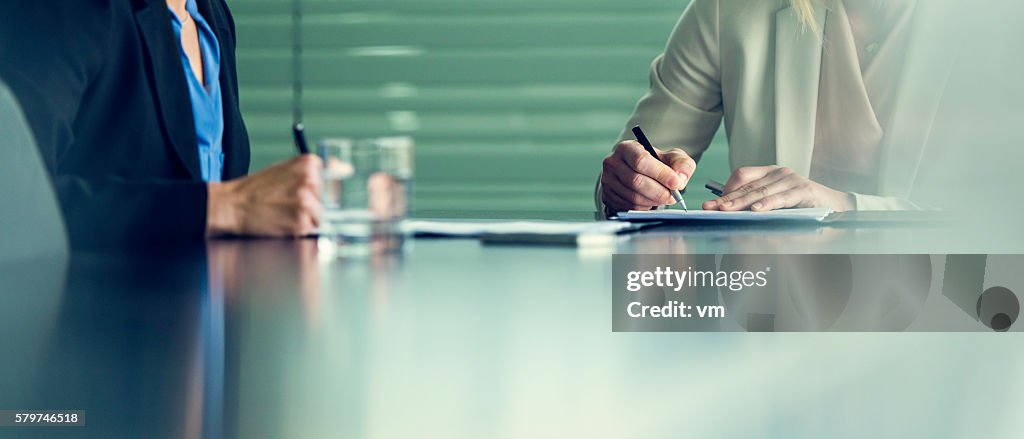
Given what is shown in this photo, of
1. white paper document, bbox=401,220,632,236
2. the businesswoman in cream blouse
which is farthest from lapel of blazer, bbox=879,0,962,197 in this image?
white paper document, bbox=401,220,632,236

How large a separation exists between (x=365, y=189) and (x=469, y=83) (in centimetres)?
182

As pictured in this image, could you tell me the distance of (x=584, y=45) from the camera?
2709 millimetres

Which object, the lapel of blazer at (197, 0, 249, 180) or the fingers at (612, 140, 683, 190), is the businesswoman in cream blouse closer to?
the fingers at (612, 140, 683, 190)

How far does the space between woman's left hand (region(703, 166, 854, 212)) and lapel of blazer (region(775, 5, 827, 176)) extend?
0.30 metres

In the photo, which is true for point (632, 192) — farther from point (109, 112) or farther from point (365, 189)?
point (109, 112)

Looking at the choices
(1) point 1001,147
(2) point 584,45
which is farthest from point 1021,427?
(2) point 584,45

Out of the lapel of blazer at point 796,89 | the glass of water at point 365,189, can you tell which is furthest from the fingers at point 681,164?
the glass of water at point 365,189

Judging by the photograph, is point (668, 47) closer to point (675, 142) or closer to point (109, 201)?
point (675, 142)

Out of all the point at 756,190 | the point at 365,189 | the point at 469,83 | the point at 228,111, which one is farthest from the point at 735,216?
the point at 469,83

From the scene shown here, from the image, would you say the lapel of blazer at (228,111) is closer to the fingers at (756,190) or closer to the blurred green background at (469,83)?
the fingers at (756,190)

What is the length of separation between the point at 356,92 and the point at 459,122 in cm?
31

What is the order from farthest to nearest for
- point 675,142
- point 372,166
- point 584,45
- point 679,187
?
1. point 584,45
2. point 675,142
3. point 679,187
4. point 372,166

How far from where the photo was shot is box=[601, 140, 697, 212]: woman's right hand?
141 centimetres

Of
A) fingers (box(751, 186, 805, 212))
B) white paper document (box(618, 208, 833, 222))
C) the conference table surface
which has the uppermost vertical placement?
fingers (box(751, 186, 805, 212))
